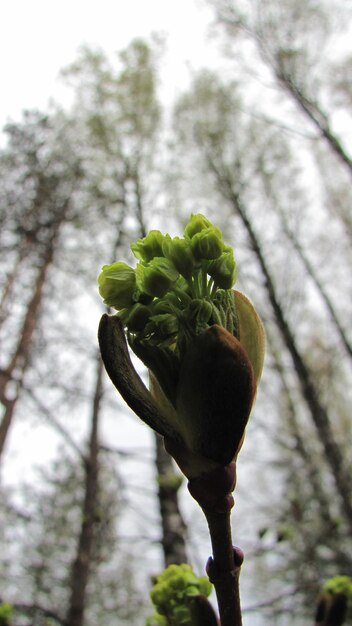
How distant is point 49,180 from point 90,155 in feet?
3.37

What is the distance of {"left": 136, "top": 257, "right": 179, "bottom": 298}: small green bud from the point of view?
0.61 metres

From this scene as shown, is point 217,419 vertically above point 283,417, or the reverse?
point 283,417

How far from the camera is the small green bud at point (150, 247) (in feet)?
2.25

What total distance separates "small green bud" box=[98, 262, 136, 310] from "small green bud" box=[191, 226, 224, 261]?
3.8 inches

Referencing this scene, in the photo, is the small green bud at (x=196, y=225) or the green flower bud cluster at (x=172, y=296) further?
the small green bud at (x=196, y=225)

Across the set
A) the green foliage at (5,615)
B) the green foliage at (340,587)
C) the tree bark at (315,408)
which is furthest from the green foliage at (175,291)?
the tree bark at (315,408)

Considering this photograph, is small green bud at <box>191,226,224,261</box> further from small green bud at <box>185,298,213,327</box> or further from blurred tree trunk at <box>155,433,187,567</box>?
blurred tree trunk at <box>155,433,187,567</box>

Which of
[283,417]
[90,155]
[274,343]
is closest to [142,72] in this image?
[90,155]

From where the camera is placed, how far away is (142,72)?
35.8ft

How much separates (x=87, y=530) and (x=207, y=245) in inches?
248

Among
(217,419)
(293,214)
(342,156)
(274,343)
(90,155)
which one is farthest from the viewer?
(274,343)

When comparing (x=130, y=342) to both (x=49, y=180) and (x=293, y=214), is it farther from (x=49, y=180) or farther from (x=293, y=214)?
(x=293, y=214)

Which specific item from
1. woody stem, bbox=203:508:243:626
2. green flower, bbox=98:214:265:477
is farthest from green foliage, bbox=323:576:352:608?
green flower, bbox=98:214:265:477

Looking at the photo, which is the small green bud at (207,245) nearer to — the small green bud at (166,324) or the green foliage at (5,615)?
the small green bud at (166,324)
